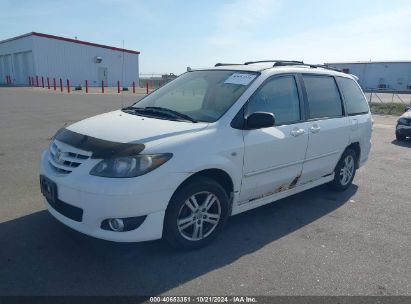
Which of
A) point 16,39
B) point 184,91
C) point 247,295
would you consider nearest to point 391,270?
point 247,295

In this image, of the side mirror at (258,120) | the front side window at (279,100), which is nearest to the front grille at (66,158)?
the side mirror at (258,120)

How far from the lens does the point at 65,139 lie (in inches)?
134

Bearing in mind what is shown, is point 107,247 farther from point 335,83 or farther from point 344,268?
point 335,83

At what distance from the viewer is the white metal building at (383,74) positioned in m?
55.5

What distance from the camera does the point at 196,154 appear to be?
3.18 m

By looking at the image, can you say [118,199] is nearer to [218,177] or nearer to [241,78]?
[218,177]

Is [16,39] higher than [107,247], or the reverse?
[16,39]

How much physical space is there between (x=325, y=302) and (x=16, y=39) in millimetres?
44463

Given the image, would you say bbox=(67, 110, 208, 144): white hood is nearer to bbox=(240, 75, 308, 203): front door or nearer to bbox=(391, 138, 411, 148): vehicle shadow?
bbox=(240, 75, 308, 203): front door

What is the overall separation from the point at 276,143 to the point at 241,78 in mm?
829

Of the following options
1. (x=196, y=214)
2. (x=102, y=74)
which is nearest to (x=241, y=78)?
(x=196, y=214)

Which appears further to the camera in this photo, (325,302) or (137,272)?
(137,272)

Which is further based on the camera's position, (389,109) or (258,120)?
(389,109)

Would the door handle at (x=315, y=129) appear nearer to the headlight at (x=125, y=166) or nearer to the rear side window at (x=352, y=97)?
the rear side window at (x=352, y=97)
